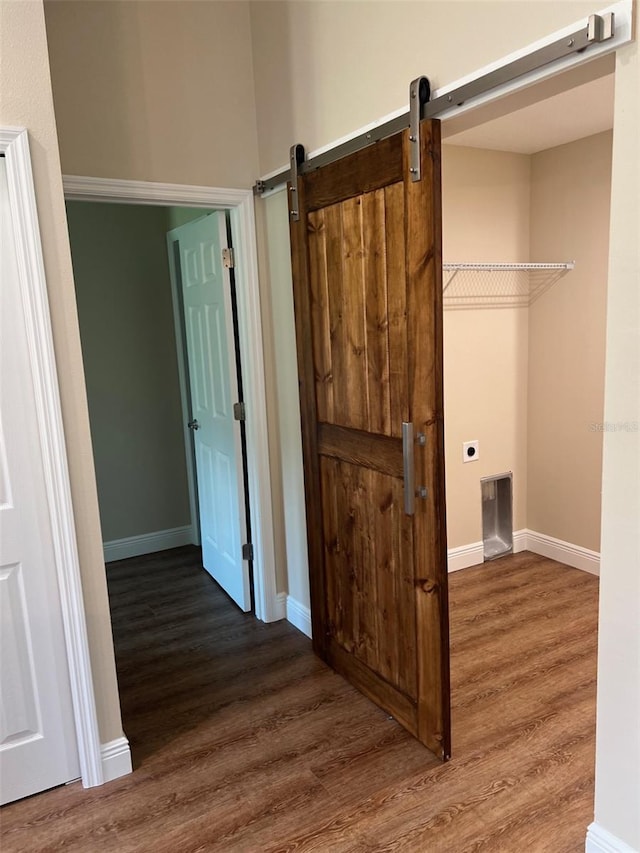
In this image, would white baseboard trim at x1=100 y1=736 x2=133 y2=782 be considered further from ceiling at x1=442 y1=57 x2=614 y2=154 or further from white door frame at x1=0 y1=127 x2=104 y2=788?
ceiling at x1=442 y1=57 x2=614 y2=154

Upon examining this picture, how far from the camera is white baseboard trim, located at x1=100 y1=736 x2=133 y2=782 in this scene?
7.07 ft

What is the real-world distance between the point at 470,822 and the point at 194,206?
2576 mm

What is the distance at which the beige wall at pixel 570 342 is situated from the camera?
3381 millimetres

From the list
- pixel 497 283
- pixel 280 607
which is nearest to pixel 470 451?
pixel 497 283

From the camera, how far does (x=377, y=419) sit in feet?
7.29

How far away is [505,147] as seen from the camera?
349 cm


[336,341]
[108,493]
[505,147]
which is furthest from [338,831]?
[505,147]

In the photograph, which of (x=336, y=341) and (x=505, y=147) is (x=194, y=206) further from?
(x=505, y=147)

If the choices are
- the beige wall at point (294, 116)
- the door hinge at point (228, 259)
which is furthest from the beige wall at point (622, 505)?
the door hinge at point (228, 259)

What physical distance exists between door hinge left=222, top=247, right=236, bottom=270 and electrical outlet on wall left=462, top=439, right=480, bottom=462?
1689 mm

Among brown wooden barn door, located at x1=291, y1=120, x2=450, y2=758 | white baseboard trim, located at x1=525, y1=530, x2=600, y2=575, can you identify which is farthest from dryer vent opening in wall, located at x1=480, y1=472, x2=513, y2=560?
brown wooden barn door, located at x1=291, y1=120, x2=450, y2=758

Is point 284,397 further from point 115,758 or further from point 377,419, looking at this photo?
point 115,758

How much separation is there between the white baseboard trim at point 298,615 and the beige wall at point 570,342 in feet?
5.62

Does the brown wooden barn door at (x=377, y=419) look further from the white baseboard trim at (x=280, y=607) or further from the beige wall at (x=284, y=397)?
the white baseboard trim at (x=280, y=607)
